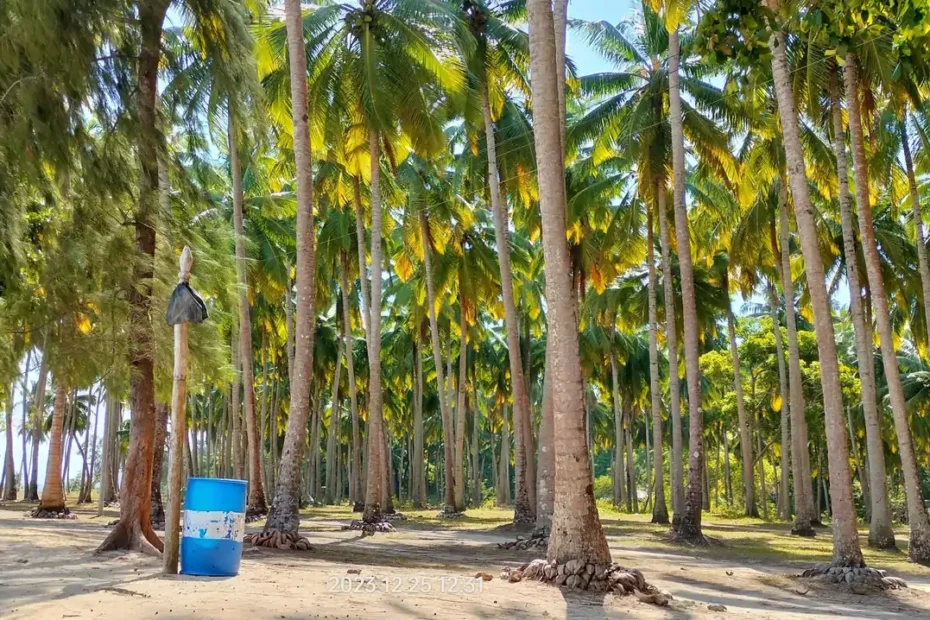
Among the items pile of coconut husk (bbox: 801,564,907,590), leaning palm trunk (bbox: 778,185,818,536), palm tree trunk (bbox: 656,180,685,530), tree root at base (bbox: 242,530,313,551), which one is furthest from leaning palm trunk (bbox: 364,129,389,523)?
pile of coconut husk (bbox: 801,564,907,590)

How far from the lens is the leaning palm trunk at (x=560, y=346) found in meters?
8.52

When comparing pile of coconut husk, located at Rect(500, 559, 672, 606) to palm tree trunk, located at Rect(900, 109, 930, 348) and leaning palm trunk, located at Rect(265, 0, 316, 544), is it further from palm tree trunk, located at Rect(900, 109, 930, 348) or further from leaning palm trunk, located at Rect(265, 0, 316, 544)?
palm tree trunk, located at Rect(900, 109, 930, 348)

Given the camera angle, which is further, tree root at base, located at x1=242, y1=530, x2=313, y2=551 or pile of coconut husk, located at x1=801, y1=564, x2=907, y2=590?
tree root at base, located at x1=242, y1=530, x2=313, y2=551

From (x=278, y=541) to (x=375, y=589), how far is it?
180 inches

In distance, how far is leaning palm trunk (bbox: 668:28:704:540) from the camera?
15906 millimetres

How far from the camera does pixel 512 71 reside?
63.1ft

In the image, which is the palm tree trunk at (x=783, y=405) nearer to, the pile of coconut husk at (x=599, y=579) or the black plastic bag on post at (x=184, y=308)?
the pile of coconut husk at (x=599, y=579)

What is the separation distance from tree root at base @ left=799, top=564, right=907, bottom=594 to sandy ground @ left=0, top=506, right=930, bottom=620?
177mm

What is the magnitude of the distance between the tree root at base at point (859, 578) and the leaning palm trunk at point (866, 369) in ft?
11.9

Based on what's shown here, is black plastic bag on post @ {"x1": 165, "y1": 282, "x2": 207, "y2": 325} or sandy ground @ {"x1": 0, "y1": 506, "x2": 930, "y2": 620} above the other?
black plastic bag on post @ {"x1": 165, "y1": 282, "x2": 207, "y2": 325}

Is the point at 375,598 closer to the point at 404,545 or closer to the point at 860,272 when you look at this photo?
the point at 404,545

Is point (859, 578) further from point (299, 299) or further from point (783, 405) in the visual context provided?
point (783, 405)

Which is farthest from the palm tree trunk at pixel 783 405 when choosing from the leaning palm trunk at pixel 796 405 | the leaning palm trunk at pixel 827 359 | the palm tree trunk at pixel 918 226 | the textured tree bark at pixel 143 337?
the textured tree bark at pixel 143 337

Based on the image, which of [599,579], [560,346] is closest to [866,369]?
[560,346]
